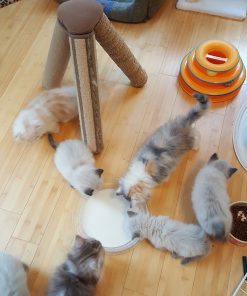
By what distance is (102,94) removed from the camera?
231cm

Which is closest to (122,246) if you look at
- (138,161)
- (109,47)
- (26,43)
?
(138,161)

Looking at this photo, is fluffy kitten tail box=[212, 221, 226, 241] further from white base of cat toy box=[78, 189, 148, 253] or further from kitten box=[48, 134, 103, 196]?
kitten box=[48, 134, 103, 196]

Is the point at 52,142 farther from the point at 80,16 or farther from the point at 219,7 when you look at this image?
the point at 219,7

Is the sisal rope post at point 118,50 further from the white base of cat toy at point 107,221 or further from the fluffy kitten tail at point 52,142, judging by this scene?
the white base of cat toy at point 107,221

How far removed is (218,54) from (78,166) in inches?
46.5

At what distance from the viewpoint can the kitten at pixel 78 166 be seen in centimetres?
183

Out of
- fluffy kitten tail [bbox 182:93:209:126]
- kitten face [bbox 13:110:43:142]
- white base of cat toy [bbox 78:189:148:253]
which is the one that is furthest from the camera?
kitten face [bbox 13:110:43:142]

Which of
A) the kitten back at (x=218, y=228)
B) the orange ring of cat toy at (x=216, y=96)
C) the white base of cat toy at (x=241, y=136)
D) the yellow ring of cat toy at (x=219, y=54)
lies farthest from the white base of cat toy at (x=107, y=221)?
the yellow ring of cat toy at (x=219, y=54)

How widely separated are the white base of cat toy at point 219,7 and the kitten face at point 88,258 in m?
1.96

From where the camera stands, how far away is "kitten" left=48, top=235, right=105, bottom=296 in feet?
4.93

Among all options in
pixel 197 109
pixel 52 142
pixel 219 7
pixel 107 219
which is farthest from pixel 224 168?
pixel 219 7

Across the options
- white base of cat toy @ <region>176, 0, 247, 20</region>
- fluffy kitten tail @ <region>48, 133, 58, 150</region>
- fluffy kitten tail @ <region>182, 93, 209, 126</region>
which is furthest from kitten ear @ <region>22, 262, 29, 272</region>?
white base of cat toy @ <region>176, 0, 247, 20</region>

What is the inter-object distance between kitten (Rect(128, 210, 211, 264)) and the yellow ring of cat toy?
38.6 inches

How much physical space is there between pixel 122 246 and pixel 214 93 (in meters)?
1.11
